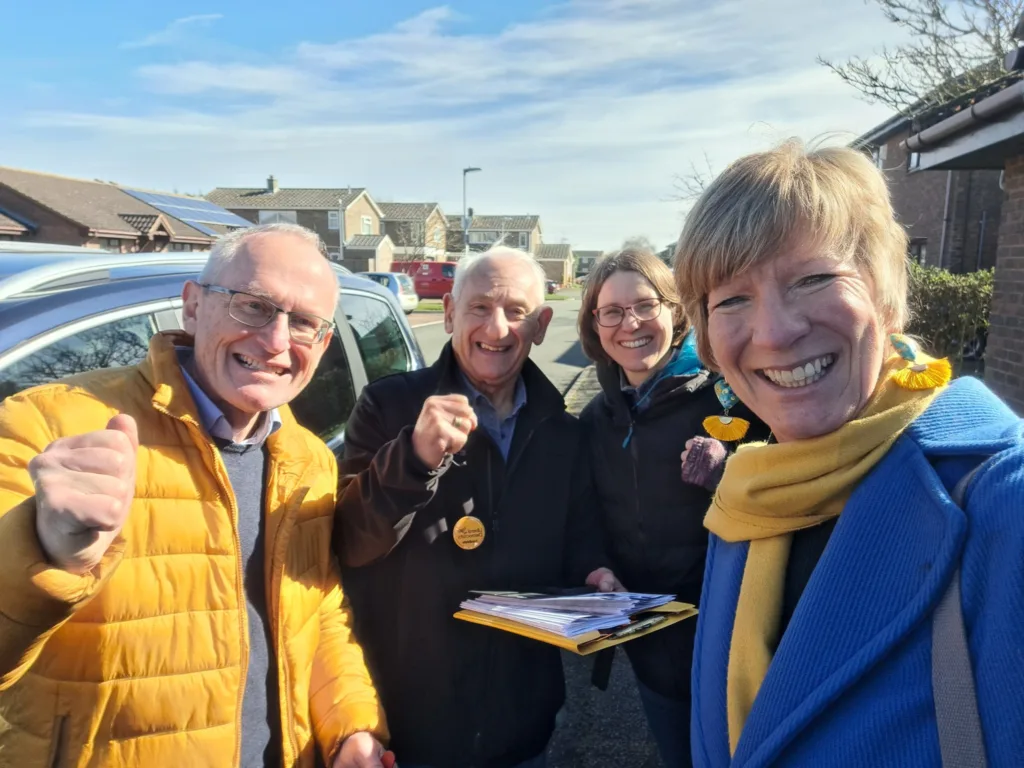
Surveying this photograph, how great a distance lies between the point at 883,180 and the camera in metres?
1.30

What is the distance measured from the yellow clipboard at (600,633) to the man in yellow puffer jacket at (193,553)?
0.41 metres

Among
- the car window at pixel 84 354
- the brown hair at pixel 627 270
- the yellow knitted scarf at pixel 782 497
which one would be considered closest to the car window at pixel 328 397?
the car window at pixel 84 354

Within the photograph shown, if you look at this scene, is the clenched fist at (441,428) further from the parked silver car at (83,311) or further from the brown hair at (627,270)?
the parked silver car at (83,311)

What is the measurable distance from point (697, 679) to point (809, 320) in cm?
80

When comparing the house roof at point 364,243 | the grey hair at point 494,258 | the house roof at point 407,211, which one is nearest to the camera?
the grey hair at point 494,258

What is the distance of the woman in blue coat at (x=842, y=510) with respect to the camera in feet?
2.89

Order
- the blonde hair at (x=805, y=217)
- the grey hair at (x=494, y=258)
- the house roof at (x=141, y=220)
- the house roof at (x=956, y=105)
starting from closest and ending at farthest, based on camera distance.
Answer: the blonde hair at (x=805, y=217) → the grey hair at (x=494, y=258) → the house roof at (x=956, y=105) → the house roof at (x=141, y=220)

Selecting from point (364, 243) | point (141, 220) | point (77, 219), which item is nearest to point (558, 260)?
point (364, 243)

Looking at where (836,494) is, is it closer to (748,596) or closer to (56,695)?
(748,596)

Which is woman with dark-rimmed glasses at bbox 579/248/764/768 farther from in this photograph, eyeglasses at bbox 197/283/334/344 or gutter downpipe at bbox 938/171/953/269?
gutter downpipe at bbox 938/171/953/269

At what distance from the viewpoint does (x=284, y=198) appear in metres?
60.3

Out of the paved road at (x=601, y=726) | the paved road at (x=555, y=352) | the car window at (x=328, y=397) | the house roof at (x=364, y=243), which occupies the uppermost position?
the house roof at (x=364, y=243)

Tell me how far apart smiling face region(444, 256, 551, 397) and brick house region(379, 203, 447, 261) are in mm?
48405

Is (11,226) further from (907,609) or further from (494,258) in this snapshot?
(907,609)
